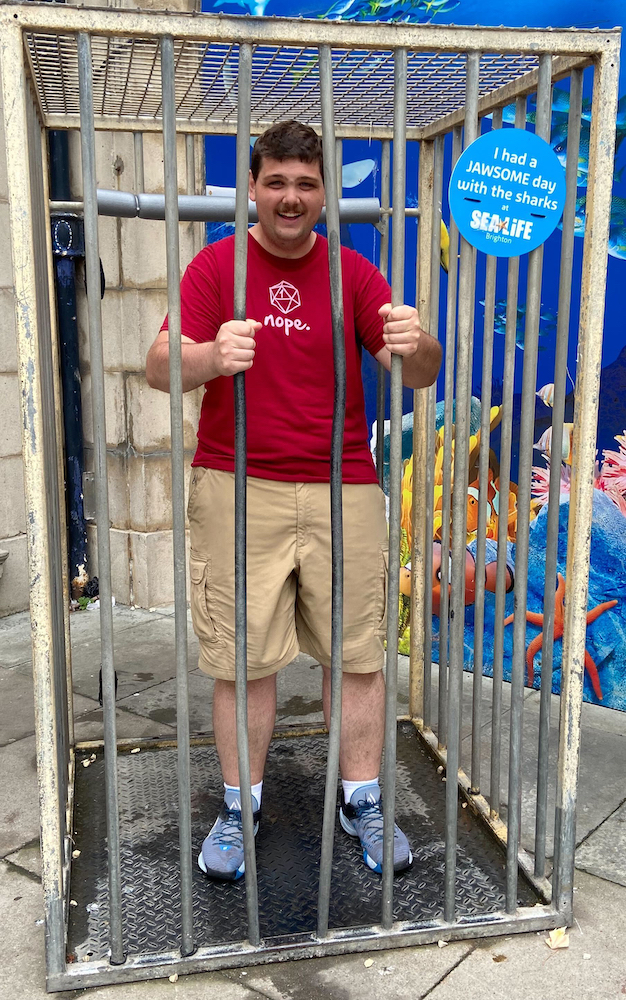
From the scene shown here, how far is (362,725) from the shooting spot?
2643 millimetres

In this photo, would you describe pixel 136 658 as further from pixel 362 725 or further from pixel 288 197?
pixel 288 197

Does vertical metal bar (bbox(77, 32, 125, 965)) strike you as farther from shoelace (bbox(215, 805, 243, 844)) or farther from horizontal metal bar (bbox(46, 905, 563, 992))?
shoelace (bbox(215, 805, 243, 844))

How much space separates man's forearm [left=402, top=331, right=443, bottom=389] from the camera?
2.14m

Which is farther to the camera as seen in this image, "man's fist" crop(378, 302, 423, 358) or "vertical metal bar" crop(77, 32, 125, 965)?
"man's fist" crop(378, 302, 423, 358)

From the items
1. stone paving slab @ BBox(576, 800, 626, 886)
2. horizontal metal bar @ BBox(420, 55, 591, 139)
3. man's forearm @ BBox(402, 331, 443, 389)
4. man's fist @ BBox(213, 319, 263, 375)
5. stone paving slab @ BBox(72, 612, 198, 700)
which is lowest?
stone paving slab @ BBox(72, 612, 198, 700)

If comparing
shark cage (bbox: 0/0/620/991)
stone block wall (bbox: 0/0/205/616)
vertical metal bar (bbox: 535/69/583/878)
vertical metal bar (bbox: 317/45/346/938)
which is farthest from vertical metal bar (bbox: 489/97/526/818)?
stone block wall (bbox: 0/0/205/616)

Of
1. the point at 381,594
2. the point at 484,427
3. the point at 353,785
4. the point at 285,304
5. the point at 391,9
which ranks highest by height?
the point at 391,9

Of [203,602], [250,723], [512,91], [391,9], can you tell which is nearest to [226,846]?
[250,723]

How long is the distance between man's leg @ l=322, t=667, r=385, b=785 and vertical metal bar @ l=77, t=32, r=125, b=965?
780 millimetres

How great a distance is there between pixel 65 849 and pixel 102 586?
89 cm

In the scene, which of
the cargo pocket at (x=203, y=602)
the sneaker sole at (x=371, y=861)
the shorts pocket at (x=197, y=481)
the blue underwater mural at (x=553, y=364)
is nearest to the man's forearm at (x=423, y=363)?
the shorts pocket at (x=197, y=481)

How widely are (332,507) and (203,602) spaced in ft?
1.96

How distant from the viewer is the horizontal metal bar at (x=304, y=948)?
6.88 feet

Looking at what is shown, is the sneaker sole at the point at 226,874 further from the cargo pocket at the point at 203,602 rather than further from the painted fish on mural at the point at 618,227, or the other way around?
the painted fish on mural at the point at 618,227
